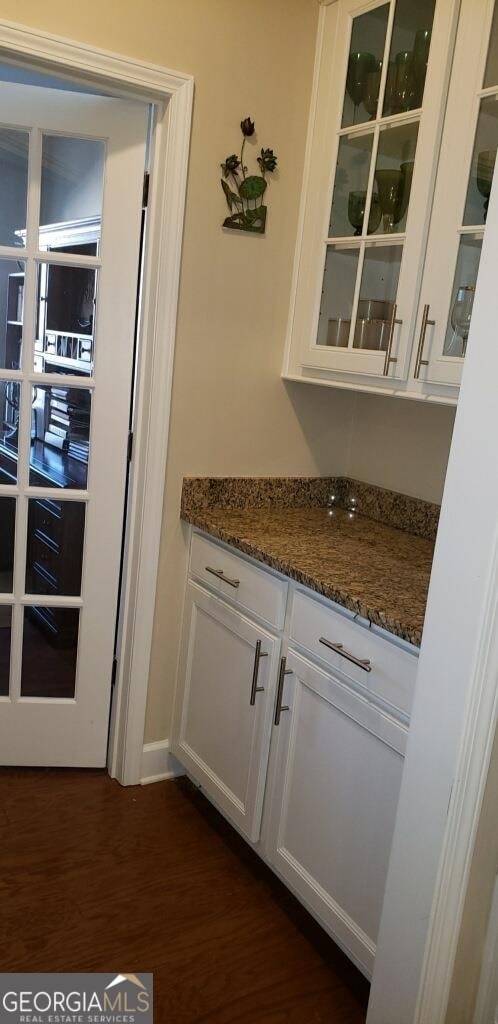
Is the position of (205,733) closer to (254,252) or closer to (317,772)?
(317,772)

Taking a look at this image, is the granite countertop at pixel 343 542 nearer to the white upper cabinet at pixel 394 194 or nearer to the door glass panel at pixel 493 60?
the white upper cabinet at pixel 394 194

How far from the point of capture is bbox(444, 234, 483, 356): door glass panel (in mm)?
1853

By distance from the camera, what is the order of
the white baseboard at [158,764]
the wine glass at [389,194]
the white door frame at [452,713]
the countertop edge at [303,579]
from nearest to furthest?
the white door frame at [452,713]
the countertop edge at [303,579]
the wine glass at [389,194]
the white baseboard at [158,764]

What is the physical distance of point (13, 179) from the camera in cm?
219

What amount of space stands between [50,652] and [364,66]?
192 centimetres

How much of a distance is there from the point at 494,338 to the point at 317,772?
3.67 feet

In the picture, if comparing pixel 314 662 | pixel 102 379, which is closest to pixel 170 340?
pixel 102 379

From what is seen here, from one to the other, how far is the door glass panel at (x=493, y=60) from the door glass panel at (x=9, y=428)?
56.7 inches

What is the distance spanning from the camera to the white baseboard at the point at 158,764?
2.56m

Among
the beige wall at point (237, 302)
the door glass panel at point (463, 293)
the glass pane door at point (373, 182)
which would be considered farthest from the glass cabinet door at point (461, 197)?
the beige wall at point (237, 302)

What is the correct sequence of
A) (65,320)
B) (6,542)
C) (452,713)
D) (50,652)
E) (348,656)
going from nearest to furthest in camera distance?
(452,713) → (348,656) → (65,320) → (6,542) → (50,652)

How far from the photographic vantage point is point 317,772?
189 centimetres

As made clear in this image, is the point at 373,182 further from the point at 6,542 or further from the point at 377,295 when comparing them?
the point at 6,542

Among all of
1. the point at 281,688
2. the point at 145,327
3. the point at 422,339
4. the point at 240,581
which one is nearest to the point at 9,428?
the point at 145,327
